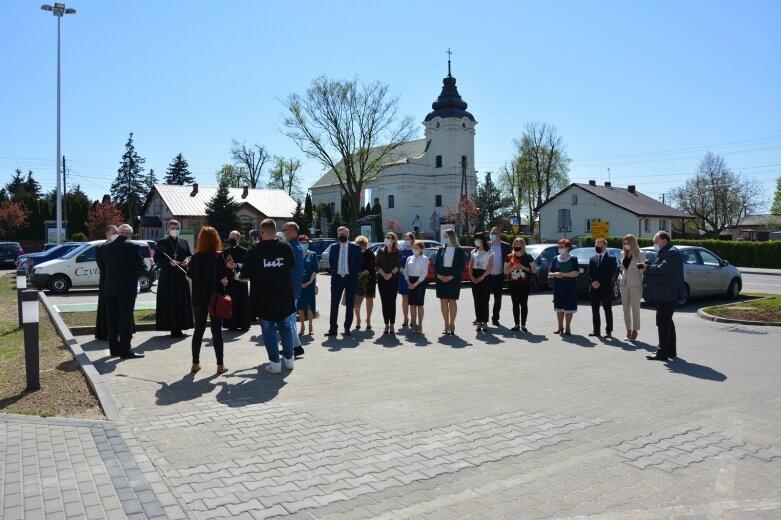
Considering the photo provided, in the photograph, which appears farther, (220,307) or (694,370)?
(694,370)

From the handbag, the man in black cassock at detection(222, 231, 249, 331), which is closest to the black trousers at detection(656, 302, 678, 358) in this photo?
the handbag

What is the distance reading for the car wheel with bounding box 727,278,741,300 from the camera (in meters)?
18.7

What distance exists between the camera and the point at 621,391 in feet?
24.5

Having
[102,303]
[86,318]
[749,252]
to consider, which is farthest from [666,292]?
[749,252]

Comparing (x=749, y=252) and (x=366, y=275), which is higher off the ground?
(x=749, y=252)

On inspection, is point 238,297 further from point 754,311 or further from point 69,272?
point 69,272

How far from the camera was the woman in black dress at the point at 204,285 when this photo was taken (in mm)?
8328

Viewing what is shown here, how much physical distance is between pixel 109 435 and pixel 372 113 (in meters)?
56.0

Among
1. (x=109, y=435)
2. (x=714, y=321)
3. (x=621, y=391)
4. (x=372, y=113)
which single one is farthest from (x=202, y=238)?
(x=372, y=113)

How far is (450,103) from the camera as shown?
88.0m

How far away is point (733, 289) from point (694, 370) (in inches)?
459

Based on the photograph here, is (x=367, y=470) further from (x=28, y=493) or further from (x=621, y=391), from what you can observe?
(x=621, y=391)

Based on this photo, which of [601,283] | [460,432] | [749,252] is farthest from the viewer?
[749,252]

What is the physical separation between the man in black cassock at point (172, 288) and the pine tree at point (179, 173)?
355 ft
